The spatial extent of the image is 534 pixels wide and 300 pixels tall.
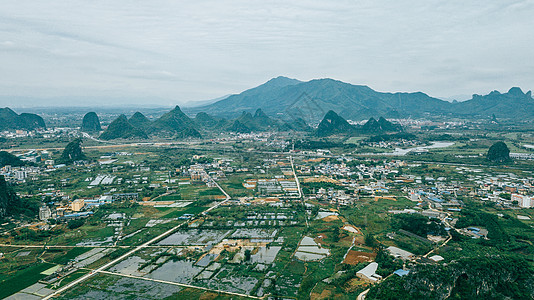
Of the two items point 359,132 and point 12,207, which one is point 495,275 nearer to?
point 12,207

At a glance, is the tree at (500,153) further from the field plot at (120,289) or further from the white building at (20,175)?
the white building at (20,175)

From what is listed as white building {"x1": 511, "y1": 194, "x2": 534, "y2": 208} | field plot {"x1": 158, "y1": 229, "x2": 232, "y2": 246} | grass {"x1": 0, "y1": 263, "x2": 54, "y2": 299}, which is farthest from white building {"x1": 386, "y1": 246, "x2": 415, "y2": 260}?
grass {"x1": 0, "y1": 263, "x2": 54, "y2": 299}

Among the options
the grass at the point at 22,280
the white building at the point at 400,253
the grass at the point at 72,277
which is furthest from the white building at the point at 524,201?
the grass at the point at 22,280

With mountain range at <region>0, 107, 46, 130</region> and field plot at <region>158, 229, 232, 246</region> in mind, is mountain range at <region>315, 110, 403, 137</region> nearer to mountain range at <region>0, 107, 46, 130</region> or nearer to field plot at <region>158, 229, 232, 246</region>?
field plot at <region>158, 229, 232, 246</region>

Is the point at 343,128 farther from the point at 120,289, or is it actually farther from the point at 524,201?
the point at 120,289

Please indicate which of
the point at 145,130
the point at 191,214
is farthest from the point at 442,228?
the point at 145,130
